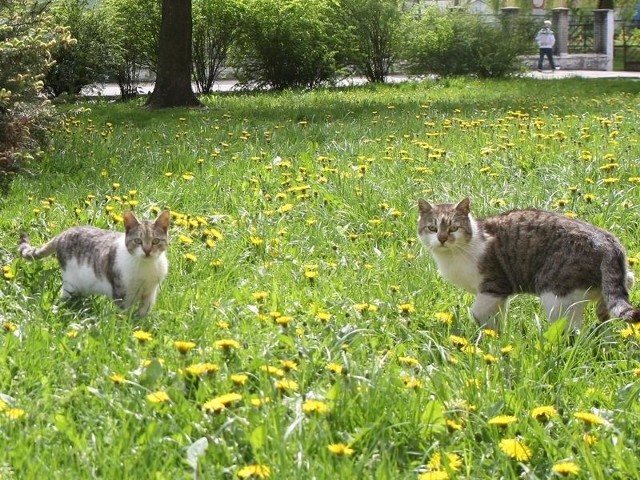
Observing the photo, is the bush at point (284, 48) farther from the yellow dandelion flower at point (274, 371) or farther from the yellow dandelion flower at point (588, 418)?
the yellow dandelion flower at point (588, 418)

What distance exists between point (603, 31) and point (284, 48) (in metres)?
19.6

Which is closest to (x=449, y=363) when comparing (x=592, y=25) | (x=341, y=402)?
(x=341, y=402)

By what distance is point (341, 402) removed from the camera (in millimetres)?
3486

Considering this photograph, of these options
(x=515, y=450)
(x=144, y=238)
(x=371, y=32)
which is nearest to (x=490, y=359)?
(x=515, y=450)

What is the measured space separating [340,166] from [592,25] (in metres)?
32.3

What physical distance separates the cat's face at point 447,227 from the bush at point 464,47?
1950 cm

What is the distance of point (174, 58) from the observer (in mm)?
16625

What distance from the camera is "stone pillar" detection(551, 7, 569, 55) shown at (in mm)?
37625

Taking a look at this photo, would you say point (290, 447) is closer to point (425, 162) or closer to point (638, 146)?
point (425, 162)

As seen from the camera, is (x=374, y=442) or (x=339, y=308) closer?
(x=374, y=442)

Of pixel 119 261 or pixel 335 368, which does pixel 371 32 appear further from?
pixel 335 368

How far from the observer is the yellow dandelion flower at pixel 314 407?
3260 mm

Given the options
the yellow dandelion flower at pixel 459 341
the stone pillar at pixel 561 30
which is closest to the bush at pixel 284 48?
the stone pillar at pixel 561 30

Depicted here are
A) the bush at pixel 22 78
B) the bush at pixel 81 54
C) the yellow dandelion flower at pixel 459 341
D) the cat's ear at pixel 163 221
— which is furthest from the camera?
the bush at pixel 81 54
